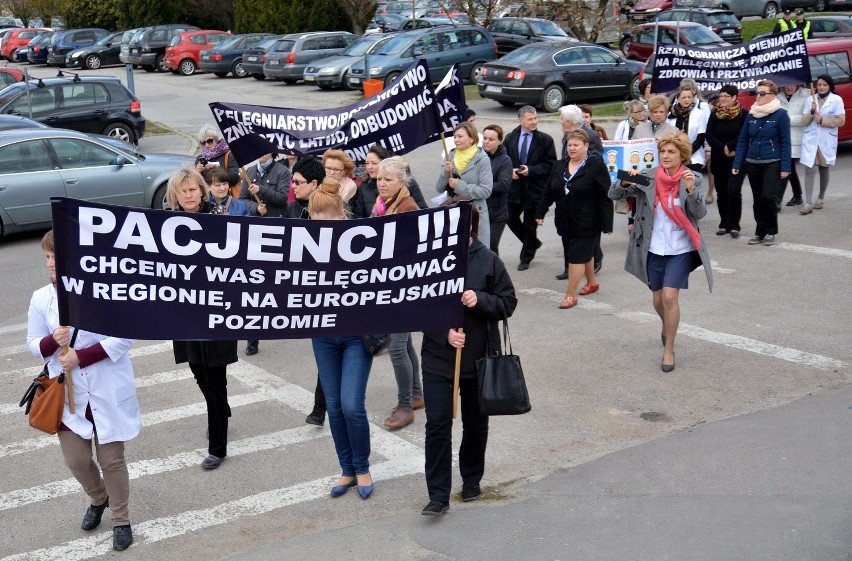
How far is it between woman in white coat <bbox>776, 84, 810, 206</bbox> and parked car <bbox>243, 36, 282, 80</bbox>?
24133mm

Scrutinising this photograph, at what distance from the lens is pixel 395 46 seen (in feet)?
97.3

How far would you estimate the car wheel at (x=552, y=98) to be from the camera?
24634 mm

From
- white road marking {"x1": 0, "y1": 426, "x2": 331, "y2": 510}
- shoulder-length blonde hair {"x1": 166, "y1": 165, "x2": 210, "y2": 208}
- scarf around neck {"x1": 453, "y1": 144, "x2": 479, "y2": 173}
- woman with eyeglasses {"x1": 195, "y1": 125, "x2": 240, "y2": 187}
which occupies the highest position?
shoulder-length blonde hair {"x1": 166, "y1": 165, "x2": 210, "y2": 208}

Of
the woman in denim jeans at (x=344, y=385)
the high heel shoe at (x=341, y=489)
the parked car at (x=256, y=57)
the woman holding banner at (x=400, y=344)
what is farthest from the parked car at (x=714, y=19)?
the high heel shoe at (x=341, y=489)

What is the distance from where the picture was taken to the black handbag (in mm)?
5773

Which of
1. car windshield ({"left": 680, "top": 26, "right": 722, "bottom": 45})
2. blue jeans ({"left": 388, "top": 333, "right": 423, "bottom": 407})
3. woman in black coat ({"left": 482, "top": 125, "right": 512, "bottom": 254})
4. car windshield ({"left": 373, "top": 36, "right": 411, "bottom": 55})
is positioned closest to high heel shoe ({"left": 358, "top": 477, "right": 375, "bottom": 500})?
blue jeans ({"left": 388, "top": 333, "right": 423, "bottom": 407})

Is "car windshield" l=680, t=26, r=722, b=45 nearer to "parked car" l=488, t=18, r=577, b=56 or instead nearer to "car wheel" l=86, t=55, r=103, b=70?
"parked car" l=488, t=18, r=577, b=56

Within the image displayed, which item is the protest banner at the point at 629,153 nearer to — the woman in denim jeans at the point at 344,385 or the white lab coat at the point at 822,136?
the white lab coat at the point at 822,136

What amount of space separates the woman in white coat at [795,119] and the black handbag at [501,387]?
30.4ft

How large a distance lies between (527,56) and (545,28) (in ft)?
26.1

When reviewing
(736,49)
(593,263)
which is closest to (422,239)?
(593,263)

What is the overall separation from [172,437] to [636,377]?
11.7ft

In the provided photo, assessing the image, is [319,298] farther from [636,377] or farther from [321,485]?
[636,377]

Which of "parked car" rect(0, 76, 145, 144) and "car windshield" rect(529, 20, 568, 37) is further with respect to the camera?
"car windshield" rect(529, 20, 568, 37)
